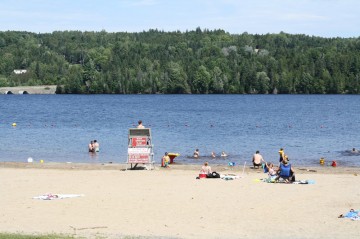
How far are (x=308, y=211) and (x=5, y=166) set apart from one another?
62.9ft

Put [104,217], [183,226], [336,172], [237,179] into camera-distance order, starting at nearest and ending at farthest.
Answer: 1. [183,226]
2. [104,217]
3. [237,179]
4. [336,172]

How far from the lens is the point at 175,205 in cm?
2120

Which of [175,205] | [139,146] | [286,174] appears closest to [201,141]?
[139,146]

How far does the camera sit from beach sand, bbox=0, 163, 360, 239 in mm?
17312

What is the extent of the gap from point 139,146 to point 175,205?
1078 centimetres

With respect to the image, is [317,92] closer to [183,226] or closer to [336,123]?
[336,123]

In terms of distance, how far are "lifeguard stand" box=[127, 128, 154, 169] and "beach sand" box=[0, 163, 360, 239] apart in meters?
1.21

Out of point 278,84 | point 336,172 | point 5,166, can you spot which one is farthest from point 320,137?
point 278,84

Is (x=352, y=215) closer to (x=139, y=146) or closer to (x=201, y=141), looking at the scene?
(x=139, y=146)

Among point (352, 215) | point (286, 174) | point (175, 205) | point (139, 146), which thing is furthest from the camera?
point (139, 146)

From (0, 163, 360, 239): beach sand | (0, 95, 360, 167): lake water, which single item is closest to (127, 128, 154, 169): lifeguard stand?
(0, 163, 360, 239): beach sand

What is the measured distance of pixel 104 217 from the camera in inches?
751

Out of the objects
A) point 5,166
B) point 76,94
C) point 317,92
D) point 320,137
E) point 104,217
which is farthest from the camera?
point 76,94

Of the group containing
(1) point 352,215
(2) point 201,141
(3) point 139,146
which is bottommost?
(2) point 201,141
